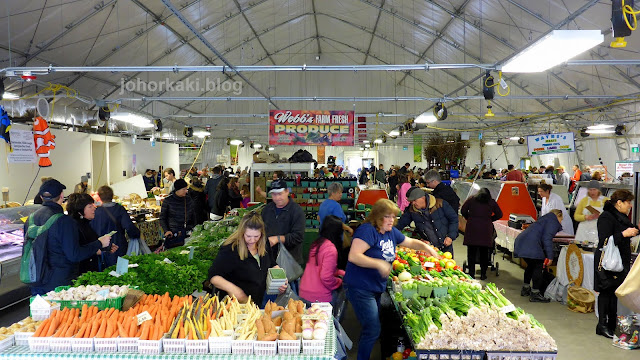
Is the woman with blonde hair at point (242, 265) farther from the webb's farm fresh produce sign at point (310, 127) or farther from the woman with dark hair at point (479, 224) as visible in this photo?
the webb's farm fresh produce sign at point (310, 127)

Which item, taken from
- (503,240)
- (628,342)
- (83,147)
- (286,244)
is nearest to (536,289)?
(628,342)

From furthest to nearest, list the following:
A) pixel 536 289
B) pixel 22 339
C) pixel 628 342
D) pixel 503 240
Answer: pixel 503 240 → pixel 536 289 → pixel 628 342 → pixel 22 339

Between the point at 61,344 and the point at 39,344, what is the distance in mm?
122

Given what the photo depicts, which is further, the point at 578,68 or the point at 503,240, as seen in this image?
the point at 578,68

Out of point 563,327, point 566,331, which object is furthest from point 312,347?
point 563,327

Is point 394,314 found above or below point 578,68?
below

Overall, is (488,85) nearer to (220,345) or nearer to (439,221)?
(439,221)

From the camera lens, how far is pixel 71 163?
12.9m

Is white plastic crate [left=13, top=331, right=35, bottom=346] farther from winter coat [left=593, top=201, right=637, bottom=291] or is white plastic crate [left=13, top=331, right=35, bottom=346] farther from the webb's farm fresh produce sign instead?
the webb's farm fresh produce sign

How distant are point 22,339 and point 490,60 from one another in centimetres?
1382

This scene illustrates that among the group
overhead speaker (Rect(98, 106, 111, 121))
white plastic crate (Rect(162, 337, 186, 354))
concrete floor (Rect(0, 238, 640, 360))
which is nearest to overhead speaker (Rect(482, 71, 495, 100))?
concrete floor (Rect(0, 238, 640, 360))

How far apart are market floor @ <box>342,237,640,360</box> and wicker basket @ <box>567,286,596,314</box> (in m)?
0.10

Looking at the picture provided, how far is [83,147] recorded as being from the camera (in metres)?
13.5

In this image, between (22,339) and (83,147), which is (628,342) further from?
(83,147)
